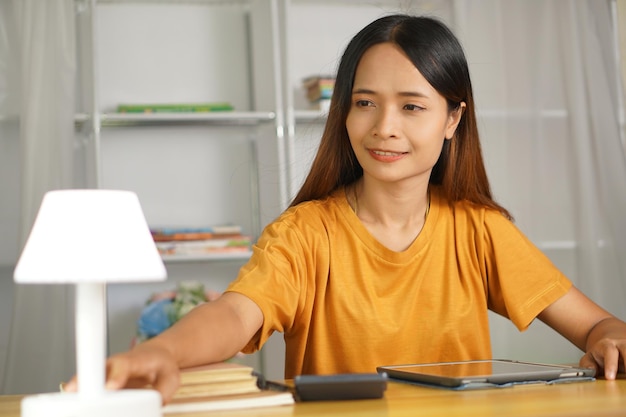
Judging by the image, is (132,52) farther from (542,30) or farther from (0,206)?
(542,30)

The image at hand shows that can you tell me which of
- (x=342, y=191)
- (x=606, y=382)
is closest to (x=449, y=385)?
(x=606, y=382)

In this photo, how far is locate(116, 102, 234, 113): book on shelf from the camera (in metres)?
3.45

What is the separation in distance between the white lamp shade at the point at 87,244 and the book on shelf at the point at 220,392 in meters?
0.25

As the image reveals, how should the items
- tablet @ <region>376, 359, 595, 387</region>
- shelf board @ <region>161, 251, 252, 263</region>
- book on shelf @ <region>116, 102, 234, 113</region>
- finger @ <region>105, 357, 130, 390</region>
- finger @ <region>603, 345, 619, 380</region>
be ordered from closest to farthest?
1. finger @ <region>105, 357, 130, 390</region>
2. tablet @ <region>376, 359, 595, 387</region>
3. finger @ <region>603, 345, 619, 380</region>
4. shelf board @ <region>161, 251, 252, 263</region>
5. book on shelf @ <region>116, 102, 234, 113</region>

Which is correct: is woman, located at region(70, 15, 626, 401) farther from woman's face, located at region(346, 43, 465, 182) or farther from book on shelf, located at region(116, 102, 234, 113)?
book on shelf, located at region(116, 102, 234, 113)

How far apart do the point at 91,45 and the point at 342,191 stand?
1.75 metres

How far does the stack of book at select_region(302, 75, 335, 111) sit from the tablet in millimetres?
2130

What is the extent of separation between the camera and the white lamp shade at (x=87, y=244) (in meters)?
0.83

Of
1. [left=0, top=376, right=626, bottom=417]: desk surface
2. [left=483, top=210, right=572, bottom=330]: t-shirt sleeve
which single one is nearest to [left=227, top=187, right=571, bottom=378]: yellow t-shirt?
[left=483, top=210, right=572, bottom=330]: t-shirt sleeve

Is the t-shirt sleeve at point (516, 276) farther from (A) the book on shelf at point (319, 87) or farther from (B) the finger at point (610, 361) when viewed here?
(A) the book on shelf at point (319, 87)

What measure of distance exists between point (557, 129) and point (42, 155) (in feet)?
6.28

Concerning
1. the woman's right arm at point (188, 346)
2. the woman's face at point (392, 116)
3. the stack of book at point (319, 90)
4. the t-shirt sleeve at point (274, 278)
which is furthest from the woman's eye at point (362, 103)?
the stack of book at point (319, 90)

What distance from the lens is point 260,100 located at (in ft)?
11.8

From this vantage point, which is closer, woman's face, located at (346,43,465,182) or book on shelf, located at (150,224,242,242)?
woman's face, located at (346,43,465,182)
